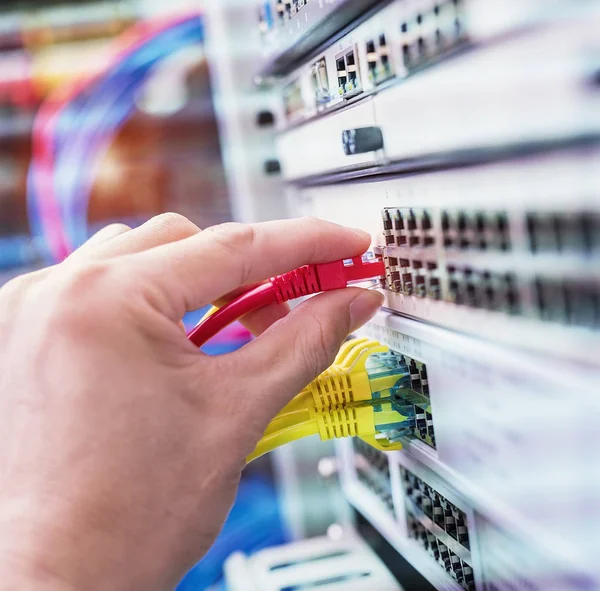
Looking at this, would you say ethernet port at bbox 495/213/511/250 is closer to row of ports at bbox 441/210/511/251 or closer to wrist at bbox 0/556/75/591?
row of ports at bbox 441/210/511/251

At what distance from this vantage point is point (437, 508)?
583 mm

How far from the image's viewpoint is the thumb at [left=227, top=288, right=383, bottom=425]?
0.49 meters

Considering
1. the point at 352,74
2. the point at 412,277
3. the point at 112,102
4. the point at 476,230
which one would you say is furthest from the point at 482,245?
the point at 112,102

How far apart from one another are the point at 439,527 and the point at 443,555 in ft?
0.08

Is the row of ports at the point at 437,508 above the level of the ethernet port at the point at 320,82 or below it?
below

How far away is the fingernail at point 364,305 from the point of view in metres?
0.54

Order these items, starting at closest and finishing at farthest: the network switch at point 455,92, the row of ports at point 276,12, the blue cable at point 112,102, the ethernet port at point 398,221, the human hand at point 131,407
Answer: the network switch at point 455,92 → the human hand at point 131,407 → the ethernet port at point 398,221 → the row of ports at point 276,12 → the blue cable at point 112,102

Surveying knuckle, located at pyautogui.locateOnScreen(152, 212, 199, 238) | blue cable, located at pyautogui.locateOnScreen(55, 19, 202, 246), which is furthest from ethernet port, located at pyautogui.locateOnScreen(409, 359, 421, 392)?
blue cable, located at pyautogui.locateOnScreen(55, 19, 202, 246)

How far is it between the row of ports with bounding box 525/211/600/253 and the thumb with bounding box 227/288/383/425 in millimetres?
184

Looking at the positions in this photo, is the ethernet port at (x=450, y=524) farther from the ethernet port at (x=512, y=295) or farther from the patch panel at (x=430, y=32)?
the patch panel at (x=430, y=32)

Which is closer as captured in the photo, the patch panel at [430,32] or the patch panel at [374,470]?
the patch panel at [430,32]

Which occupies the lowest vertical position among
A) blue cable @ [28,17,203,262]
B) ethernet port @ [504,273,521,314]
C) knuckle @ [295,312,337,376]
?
knuckle @ [295,312,337,376]

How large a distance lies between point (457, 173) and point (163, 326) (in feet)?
0.70

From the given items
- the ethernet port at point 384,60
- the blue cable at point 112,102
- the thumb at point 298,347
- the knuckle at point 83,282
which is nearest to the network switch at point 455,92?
the ethernet port at point 384,60
